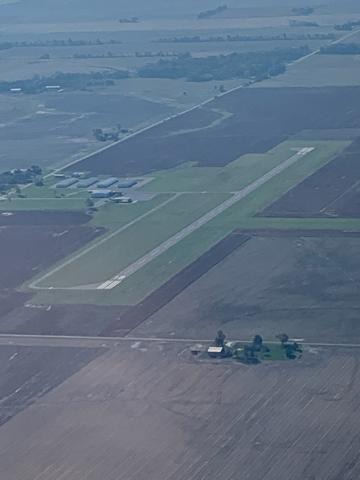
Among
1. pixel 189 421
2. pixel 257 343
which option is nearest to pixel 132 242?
pixel 257 343

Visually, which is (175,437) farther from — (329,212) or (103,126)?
(103,126)

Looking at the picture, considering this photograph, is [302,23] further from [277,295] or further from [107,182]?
[277,295]

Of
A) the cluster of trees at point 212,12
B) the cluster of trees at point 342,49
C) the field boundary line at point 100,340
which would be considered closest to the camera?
the field boundary line at point 100,340

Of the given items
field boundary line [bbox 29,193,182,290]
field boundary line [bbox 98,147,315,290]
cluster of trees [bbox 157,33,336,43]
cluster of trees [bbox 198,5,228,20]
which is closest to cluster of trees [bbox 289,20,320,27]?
cluster of trees [bbox 157,33,336,43]

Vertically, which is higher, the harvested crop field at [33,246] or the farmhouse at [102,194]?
the harvested crop field at [33,246]

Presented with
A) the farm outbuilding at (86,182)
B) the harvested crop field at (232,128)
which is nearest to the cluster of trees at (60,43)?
the harvested crop field at (232,128)

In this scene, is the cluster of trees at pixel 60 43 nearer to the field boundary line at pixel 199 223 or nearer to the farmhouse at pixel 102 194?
the field boundary line at pixel 199 223

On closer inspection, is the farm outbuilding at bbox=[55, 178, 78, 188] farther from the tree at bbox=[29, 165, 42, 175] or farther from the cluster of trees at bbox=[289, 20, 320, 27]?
the cluster of trees at bbox=[289, 20, 320, 27]
